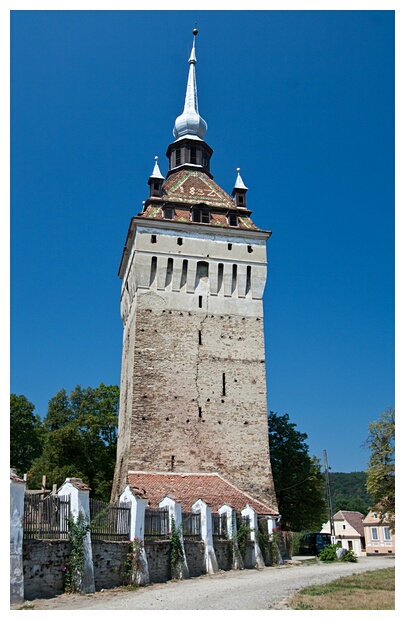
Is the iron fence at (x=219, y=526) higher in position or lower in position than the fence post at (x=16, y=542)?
lower

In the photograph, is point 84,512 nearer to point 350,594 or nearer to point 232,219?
point 350,594

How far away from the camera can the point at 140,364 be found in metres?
26.9

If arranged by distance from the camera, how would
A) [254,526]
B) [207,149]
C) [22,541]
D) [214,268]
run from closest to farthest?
[22,541], [254,526], [214,268], [207,149]

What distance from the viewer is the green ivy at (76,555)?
13.4 meters

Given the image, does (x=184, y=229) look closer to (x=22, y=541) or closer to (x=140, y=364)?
(x=140, y=364)

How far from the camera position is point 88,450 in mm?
37656

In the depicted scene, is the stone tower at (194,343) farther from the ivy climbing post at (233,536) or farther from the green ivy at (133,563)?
the green ivy at (133,563)

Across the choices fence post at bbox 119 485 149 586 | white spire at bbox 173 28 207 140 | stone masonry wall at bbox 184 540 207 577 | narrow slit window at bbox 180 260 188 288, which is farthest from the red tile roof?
white spire at bbox 173 28 207 140

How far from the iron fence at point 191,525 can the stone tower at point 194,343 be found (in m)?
5.93

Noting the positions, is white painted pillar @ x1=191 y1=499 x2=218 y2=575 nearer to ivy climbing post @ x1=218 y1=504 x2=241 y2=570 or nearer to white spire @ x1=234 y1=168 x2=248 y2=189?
ivy climbing post @ x1=218 y1=504 x2=241 y2=570

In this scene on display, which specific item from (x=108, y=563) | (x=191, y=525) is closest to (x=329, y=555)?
(x=191, y=525)

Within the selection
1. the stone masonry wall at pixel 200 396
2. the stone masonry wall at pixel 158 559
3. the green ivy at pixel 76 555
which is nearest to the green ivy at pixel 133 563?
the stone masonry wall at pixel 158 559
